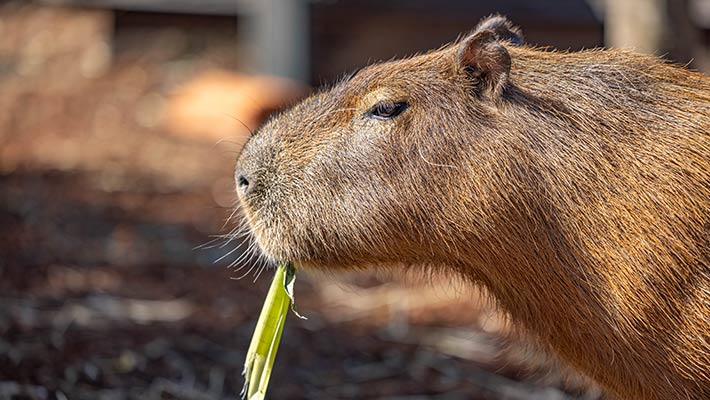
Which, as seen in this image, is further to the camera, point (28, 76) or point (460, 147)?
point (28, 76)

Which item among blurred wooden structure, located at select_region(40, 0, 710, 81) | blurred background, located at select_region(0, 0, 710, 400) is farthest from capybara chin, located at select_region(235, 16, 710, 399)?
blurred wooden structure, located at select_region(40, 0, 710, 81)

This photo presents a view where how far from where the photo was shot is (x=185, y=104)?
938cm

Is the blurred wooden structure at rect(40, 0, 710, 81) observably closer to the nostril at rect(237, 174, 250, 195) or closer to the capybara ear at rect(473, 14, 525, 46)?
the capybara ear at rect(473, 14, 525, 46)

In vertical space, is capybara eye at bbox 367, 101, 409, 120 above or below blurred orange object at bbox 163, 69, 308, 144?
above

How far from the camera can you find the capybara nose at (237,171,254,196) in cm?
342

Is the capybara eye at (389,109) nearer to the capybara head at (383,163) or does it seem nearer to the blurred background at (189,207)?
the capybara head at (383,163)

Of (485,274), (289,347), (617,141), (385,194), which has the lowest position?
(289,347)

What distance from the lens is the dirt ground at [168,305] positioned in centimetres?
428

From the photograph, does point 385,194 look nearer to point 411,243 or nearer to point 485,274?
point 411,243

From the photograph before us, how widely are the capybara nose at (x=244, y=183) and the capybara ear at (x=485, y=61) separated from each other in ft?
2.59

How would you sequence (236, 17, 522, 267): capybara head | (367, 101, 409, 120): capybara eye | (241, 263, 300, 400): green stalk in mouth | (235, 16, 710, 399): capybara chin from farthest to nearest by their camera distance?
(241, 263, 300, 400): green stalk in mouth < (367, 101, 409, 120): capybara eye < (236, 17, 522, 267): capybara head < (235, 16, 710, 399): capybara chin

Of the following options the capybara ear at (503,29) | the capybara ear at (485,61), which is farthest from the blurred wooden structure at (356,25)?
the capybara ear at (485,61)

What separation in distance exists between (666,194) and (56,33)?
32.5 feet

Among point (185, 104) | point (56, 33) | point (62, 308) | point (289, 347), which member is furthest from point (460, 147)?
point (56, 33)
